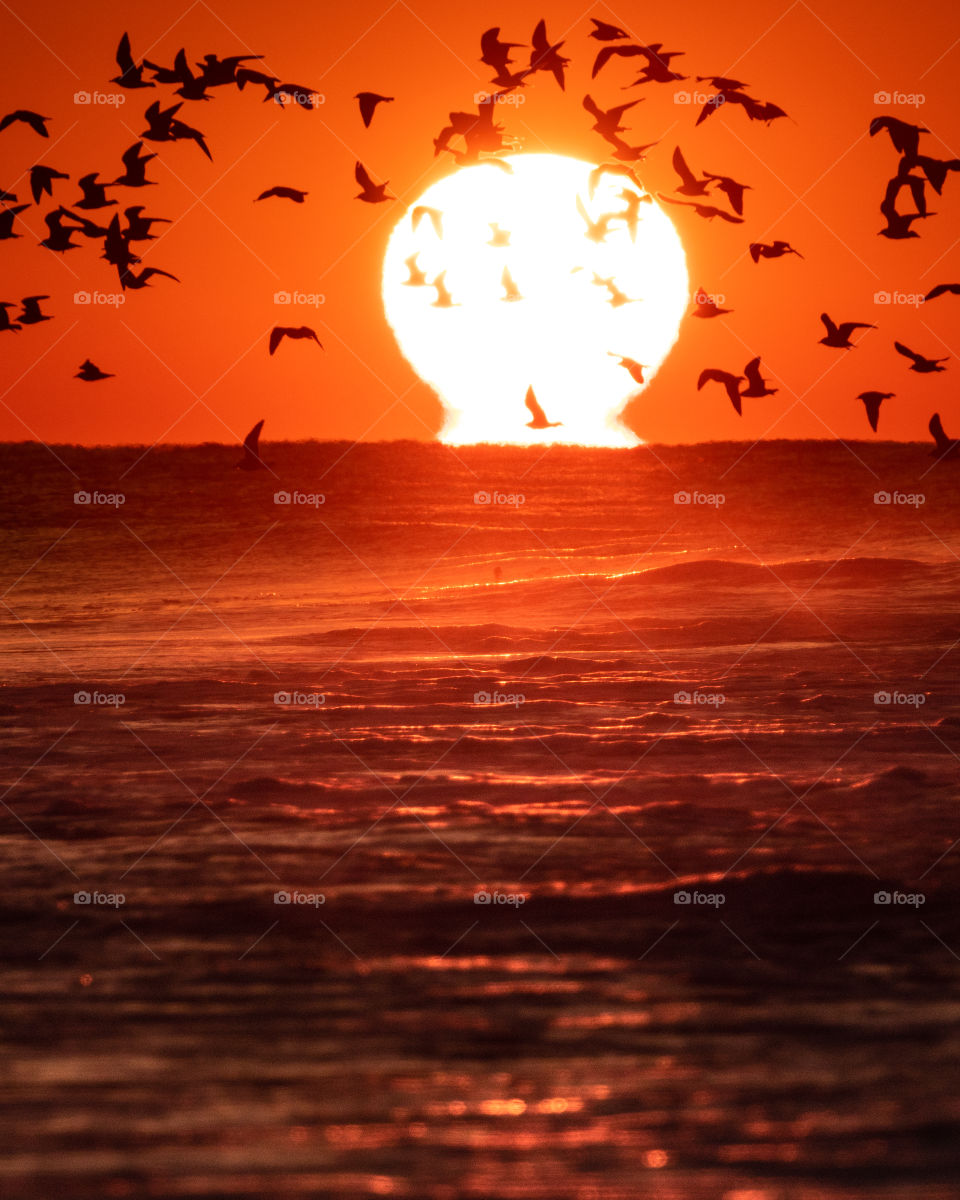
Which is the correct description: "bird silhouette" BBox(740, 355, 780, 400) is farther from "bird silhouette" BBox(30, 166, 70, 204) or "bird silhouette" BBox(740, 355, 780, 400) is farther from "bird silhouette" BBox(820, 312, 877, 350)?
"bird silhouette" BBox(30, 166, 70, 204)

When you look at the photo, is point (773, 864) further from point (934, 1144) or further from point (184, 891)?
point (934, 1144)

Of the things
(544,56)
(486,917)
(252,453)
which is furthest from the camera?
(252,453)

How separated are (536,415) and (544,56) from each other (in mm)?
3429

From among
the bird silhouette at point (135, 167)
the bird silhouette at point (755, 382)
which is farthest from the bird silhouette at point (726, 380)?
the bird silhouette at point (135, 167)

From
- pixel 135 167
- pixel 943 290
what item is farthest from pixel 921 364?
pixel 135 167

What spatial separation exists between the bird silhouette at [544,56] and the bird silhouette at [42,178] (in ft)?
13.8

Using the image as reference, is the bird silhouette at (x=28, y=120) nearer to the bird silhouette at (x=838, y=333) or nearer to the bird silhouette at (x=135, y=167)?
the bird silhouette at (x=135, y=167)

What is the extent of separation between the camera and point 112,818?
42.9 feet

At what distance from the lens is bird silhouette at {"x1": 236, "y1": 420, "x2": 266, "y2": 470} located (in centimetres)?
1599

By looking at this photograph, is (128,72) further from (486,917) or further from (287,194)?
(486,917)

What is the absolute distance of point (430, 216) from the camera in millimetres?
14094

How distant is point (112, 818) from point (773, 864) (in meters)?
4.92

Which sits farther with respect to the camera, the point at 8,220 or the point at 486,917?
the point at 8,220

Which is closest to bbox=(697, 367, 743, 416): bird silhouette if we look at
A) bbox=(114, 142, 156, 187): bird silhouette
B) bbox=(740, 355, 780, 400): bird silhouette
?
bbox=(740, 355, 780, 400): bird silhouette
